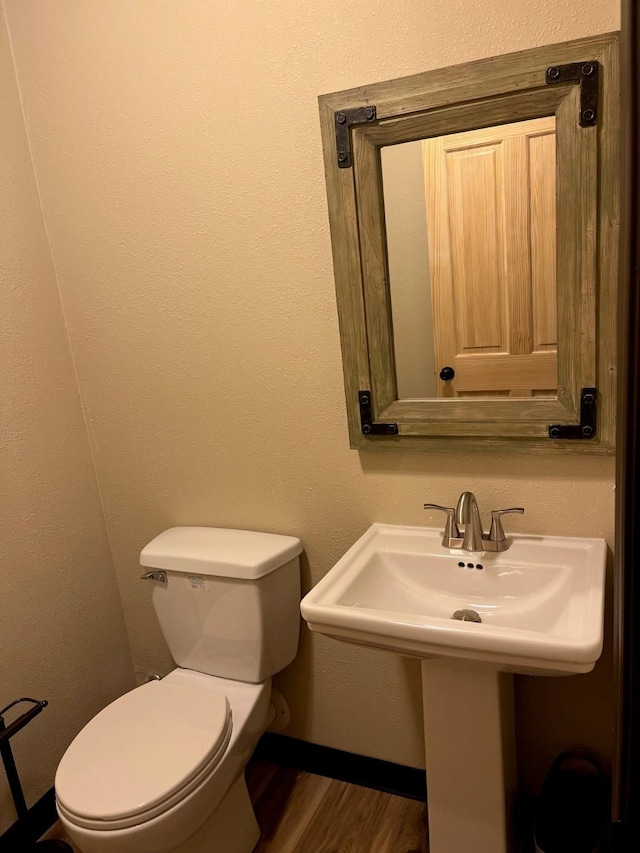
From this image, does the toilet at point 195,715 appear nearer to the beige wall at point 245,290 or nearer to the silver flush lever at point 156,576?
the silver flush lever at point 156,576

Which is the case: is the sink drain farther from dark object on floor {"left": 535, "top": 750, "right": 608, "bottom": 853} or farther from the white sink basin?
dark object on floor {"left": 535, "top": 750, "right": 608, "bottom": 853}

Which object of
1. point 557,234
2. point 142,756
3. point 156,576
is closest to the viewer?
point 557,234

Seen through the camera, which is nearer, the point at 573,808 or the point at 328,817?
the point at 573,808

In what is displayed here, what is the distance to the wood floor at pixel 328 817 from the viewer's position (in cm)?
154

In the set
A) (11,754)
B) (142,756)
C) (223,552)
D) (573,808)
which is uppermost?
(223,552)

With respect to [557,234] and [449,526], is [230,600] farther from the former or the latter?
[557,234]

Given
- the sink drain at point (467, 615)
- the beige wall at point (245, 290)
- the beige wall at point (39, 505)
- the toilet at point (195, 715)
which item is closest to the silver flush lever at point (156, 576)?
the toilet at point (195, 715)

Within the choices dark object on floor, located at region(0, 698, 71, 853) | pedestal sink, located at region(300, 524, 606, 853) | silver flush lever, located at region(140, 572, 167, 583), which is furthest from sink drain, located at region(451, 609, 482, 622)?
dark object on floor, located at region(0, 698, 71, 853)

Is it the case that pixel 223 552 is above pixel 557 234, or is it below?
below

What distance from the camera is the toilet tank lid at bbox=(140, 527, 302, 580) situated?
1514mm

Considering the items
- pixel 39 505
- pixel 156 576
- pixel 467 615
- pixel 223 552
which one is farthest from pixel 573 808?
pixel 39 505

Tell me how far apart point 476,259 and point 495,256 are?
4 cm

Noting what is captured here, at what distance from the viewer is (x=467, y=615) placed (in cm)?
129

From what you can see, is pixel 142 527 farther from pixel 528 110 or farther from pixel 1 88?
pixel 528 110
